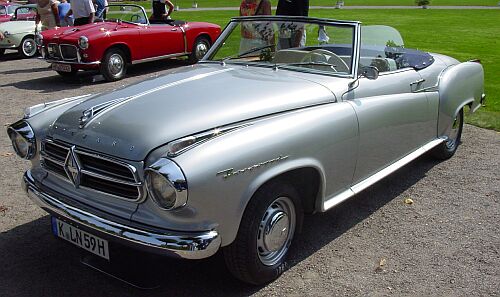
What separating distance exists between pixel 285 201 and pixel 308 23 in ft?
5.98

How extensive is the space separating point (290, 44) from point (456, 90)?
184 cm

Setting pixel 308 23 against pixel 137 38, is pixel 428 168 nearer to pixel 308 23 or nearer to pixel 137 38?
pixel 308 23

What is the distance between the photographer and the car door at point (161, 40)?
33.8ft

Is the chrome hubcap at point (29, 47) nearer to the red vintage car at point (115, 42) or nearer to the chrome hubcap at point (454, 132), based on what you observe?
the red vintage car at point (115, 42)

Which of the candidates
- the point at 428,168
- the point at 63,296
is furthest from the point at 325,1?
the point at 63,296

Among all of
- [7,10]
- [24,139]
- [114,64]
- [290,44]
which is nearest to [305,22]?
[290,44]

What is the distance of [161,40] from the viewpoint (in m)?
10.6

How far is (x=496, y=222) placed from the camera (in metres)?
3.99

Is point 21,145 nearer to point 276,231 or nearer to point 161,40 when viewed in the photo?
point 276,231

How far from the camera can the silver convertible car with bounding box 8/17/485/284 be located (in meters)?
2.63

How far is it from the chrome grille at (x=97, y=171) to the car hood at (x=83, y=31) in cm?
682

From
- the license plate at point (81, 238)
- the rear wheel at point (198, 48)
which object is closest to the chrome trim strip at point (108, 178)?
the license plate at point (81, 238)

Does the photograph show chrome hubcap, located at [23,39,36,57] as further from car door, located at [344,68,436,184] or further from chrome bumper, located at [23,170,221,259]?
chrome bumper, located at [23,170,221,259]

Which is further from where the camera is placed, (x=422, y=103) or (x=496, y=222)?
(x=422, y=103)
